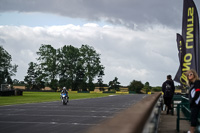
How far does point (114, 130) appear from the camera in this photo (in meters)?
1.96

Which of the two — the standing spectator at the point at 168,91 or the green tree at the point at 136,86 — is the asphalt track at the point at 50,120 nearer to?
the standing spectator at the point at 168,91

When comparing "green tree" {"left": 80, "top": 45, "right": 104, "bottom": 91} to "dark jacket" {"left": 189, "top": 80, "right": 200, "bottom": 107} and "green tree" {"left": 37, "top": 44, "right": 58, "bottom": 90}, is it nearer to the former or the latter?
"green tree" {"left": 37, "top": 44, "right": 58, "bottom": 90}

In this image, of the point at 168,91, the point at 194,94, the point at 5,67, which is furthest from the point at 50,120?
the point at 5,67

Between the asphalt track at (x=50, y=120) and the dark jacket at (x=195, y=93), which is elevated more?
the dark jacket at (x=195, y=93)

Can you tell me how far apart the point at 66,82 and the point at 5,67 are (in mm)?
22617

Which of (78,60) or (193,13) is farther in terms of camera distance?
(78,60)

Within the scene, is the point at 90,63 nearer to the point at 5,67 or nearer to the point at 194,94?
the point at 5,67

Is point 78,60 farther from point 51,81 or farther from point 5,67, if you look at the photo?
point 5,67

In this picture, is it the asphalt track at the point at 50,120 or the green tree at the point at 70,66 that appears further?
the green tree at the point at 70,66

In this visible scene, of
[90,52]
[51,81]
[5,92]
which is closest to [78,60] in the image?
[90,52]

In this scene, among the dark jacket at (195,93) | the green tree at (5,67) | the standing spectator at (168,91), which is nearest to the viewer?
the dark jacket at (195,93)

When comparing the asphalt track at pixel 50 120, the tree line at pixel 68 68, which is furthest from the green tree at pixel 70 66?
the asphalt track at pixel 50 120

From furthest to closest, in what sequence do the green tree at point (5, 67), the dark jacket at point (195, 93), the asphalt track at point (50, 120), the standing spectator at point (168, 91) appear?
1. the green tree at point (5, 67)
2. the standing spectator at point (168, 91)
3. the asphalt track at point (50, 120)
4. the dark jacket at point (195, 93)

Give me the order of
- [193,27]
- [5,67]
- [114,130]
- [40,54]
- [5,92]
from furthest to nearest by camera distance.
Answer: [40,54], [5,67], [5,92], [193,27], [114,130]
